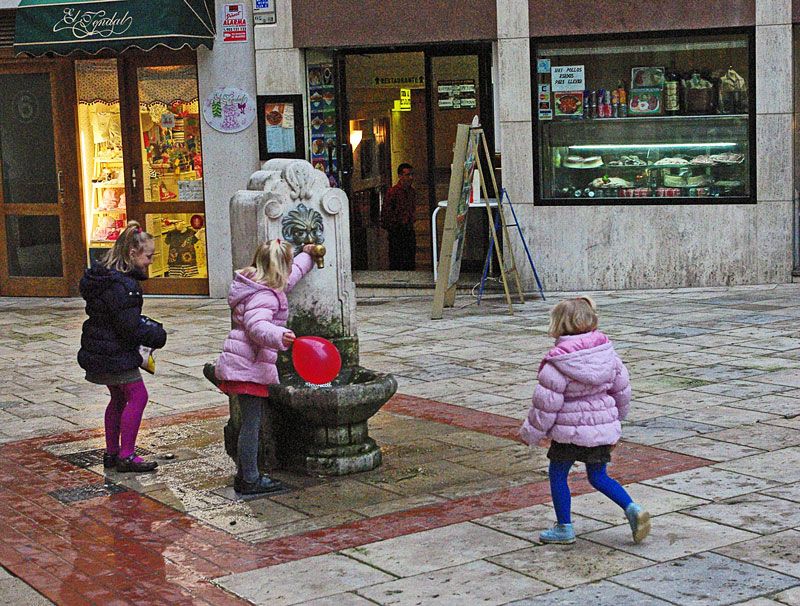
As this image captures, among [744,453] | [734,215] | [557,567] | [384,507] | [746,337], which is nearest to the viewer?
[557,567]

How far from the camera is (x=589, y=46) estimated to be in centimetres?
1398

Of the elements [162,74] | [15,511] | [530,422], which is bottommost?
[15,511]

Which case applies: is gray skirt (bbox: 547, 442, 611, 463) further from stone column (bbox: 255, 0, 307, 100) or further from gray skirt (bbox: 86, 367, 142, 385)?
stone column (bbox: 255, 0, 307, 100)

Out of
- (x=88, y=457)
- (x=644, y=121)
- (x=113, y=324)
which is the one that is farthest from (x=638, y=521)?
(x=644, y=121)

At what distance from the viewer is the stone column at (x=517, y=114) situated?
13805 mm

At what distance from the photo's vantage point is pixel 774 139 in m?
13.5

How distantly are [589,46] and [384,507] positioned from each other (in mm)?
8647

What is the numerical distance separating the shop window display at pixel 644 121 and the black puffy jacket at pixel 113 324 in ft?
24.4

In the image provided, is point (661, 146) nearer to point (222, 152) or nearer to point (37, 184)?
point (222, 152)

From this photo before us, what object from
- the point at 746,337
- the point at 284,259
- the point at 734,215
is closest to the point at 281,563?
the point at 284,259

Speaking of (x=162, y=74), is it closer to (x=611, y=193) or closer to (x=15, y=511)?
(x=611, y=193)

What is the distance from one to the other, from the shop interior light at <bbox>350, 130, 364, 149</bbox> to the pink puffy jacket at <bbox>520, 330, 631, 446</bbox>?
9615 millimetres

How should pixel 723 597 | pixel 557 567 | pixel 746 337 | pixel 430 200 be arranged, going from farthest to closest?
pixel 430 200, pixel 746 337, pixel 557 567, pixel 723 597

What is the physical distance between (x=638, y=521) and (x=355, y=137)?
33.0 ft
